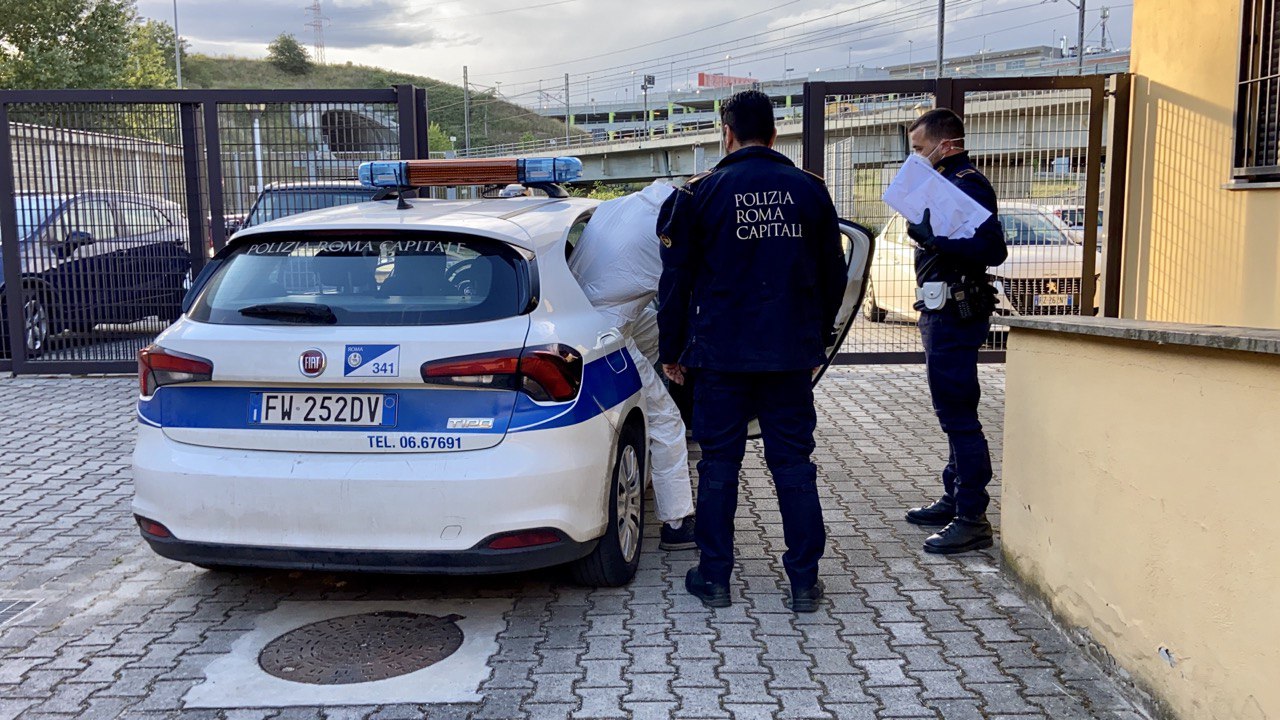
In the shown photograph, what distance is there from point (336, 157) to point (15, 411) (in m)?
3.32

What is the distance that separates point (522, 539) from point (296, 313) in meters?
1.18

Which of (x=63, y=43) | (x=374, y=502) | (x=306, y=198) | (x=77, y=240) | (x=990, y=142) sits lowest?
(x=374, y=502)

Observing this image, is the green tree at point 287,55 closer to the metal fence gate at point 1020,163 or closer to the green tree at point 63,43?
the green tree at point 63,43

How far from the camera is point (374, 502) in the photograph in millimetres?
3658

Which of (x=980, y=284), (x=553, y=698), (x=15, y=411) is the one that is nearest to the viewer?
(x=553, y=698)

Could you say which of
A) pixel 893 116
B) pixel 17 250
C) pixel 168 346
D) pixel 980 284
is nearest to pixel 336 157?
pixel 17 250

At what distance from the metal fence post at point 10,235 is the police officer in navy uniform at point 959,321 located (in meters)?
8.41

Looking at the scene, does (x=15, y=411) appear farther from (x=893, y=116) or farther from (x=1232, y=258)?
(x=1232, y=258)

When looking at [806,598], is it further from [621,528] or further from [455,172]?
[455,172]

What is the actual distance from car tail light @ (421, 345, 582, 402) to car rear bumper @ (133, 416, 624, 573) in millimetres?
154

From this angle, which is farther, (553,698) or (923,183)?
(923,183)

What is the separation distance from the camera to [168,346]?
391 cm

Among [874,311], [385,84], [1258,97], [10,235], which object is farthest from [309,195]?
[385,84]

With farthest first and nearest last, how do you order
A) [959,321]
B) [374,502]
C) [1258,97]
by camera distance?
[1258,97], [959,321], [374,502]
